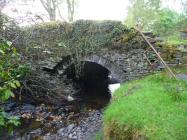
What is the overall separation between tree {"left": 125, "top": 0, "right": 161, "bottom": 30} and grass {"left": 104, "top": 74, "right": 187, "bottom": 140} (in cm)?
1989

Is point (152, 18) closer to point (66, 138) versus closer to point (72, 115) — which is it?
point (72, 115)

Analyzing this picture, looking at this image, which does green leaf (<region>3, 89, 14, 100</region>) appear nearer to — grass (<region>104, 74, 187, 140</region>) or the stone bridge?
grass (<region>104, 74, 187, 140</region>)

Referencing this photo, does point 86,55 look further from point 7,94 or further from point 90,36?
point 7,94

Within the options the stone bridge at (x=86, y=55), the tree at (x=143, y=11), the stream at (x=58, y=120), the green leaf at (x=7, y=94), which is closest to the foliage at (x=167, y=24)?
the stone bridge at (x=86, y=55)

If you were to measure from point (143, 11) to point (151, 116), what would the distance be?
23.2 m

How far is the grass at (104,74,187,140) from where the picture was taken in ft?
17.2

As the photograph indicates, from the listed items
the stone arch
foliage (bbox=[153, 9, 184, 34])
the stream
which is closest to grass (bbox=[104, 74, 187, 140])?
the stream

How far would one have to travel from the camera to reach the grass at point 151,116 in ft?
17.2

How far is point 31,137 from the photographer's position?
31.0 ft

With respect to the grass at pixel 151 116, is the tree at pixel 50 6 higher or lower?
higher

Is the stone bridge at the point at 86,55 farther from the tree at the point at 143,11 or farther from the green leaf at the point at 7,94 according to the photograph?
the tree at the point at 143,11

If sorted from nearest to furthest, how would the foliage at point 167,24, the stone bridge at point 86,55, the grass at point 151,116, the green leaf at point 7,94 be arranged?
the green leaf at point 7,94 < the grass at point 151,116 < the stone bridge at point 86,55 < the foliage at point 167,24

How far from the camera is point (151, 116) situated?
588 cm

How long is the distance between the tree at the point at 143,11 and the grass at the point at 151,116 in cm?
1989
